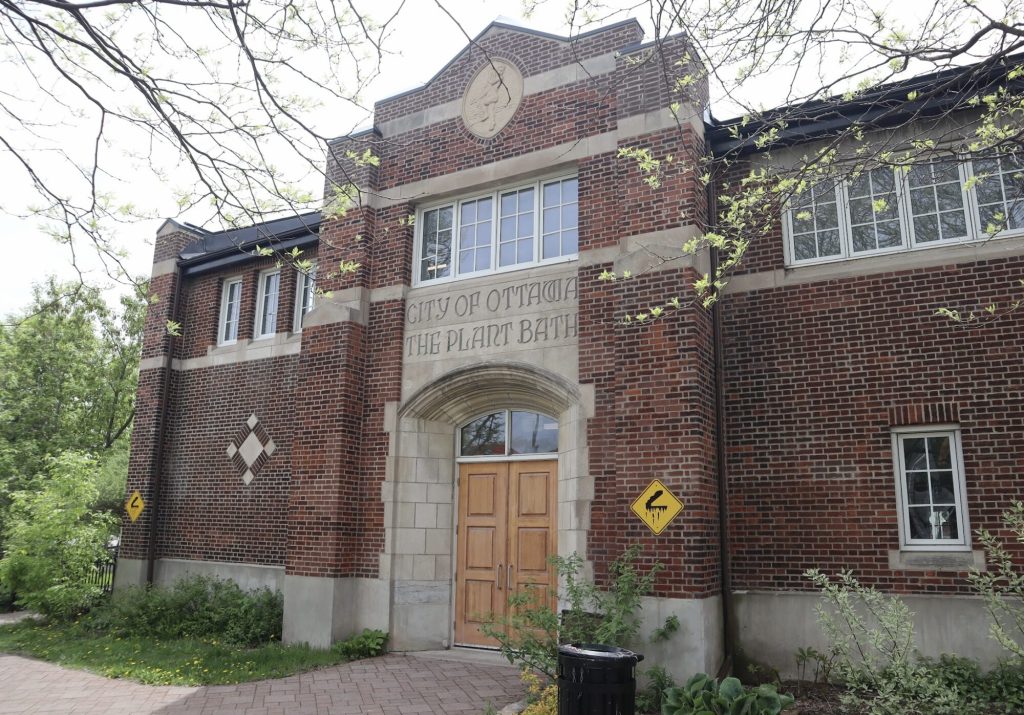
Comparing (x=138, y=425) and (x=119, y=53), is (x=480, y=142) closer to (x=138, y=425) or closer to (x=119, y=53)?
(x=119, y=53)

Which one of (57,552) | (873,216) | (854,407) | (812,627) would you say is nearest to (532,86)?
(873,216)

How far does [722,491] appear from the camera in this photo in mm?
9117

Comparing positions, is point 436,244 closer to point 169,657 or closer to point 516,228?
point 516,228

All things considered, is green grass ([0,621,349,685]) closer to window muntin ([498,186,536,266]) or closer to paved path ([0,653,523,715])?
paved path ([0,653,523,715])

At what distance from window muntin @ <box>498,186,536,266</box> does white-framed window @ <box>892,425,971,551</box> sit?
510 centimetres

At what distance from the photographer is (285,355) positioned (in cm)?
1334

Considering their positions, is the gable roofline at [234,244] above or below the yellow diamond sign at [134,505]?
above

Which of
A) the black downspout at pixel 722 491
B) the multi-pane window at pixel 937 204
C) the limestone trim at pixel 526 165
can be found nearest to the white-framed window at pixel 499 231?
the limestone trim at pixel 526 165

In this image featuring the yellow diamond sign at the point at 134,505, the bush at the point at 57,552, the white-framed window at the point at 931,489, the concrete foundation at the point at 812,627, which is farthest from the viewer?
the yellow diamond sign at the point at 134,505

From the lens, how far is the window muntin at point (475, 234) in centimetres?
1112

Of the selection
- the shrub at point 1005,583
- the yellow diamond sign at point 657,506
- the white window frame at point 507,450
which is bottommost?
the shrub at point 1005,583

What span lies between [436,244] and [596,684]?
23.7 ft

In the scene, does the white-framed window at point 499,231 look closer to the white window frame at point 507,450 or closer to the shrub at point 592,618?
the white window frame at point 507,450

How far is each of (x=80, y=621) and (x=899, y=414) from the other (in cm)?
1278
